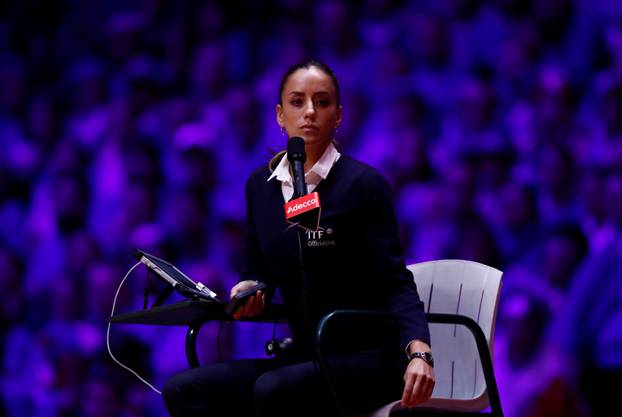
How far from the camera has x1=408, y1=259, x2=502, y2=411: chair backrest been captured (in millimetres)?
2096

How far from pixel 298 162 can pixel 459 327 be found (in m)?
0.75

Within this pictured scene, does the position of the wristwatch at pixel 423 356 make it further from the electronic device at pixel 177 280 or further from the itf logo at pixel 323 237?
the electronic device at pixel 177 280

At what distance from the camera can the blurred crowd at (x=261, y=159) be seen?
2.97 metres

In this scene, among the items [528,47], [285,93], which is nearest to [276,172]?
[285,93]

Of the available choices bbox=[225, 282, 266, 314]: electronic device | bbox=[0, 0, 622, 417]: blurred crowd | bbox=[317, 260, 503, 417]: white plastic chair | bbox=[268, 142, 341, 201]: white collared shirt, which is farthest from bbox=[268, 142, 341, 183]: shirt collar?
bbox=[0, 0, 622, 417]: blurred crowd

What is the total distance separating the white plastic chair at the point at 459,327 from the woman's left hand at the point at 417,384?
215 mm

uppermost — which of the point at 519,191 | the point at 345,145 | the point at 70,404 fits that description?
the point at 345,145

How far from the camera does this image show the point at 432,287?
2.27 meters

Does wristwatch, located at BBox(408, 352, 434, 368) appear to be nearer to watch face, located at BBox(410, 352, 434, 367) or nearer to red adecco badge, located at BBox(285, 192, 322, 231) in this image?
watch face, located at BBox(410, 352, 434, 367)

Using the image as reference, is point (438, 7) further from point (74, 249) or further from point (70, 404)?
point (70, 404)

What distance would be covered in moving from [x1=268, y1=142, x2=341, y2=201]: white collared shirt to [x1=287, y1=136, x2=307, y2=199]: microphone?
20 centimetres

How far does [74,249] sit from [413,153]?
1725mm

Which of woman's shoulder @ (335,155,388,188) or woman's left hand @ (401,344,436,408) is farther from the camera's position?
woman's shoulder @ (335,155,388,188)

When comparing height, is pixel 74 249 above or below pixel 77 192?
below
